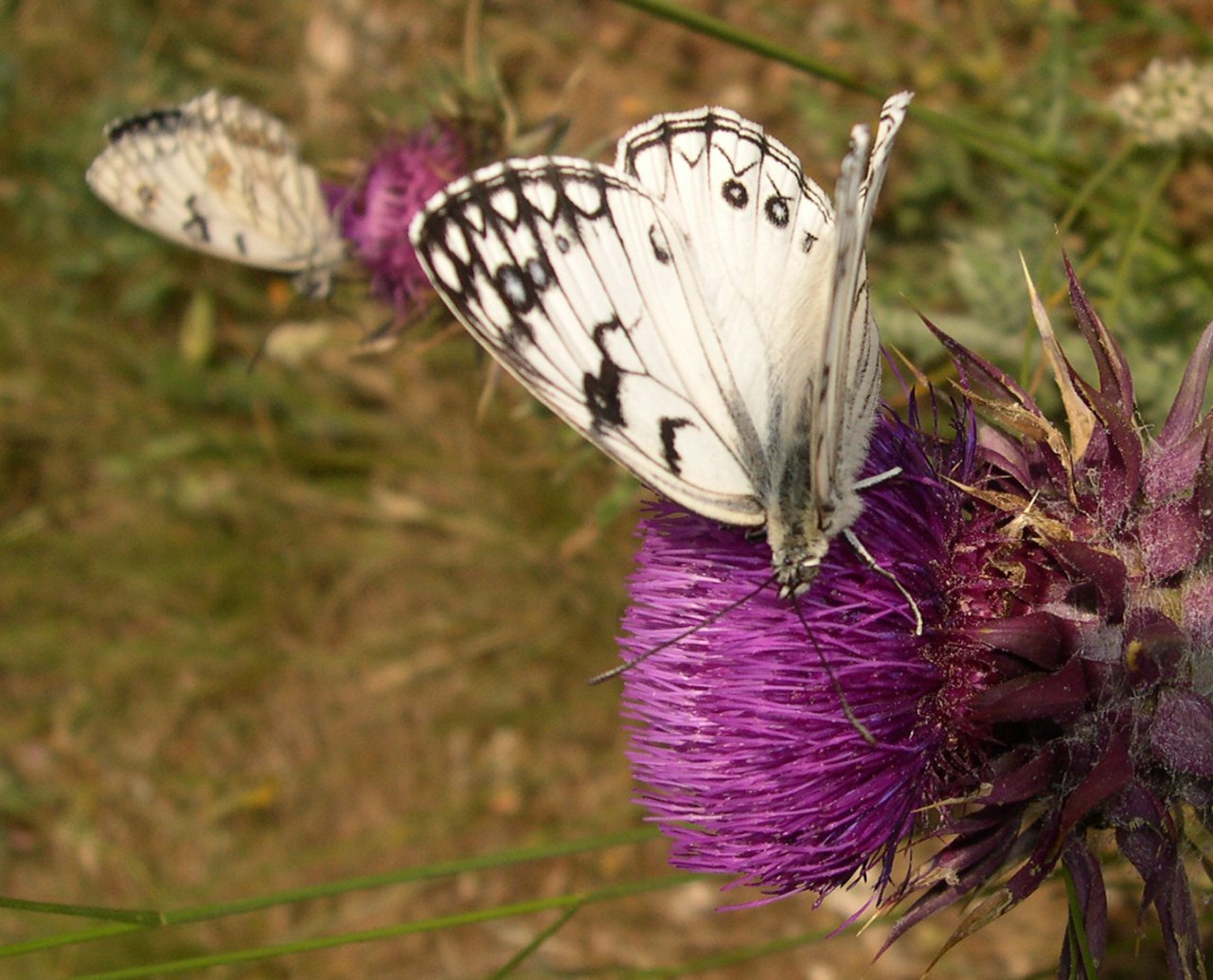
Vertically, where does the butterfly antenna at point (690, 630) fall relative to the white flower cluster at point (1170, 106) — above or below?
below

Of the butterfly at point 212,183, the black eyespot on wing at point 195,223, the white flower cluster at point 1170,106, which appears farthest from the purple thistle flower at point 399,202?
the white flower cluster at point 1170,106

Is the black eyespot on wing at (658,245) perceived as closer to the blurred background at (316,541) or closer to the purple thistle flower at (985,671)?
the purple thistle flower at (985,671)

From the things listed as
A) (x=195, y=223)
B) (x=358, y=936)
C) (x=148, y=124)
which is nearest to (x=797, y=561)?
(x=358, y=936)

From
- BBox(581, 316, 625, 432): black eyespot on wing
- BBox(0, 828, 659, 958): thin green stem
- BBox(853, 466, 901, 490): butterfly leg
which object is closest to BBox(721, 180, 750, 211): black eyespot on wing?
BBox(581, 316, 625, 432): black eyespot on wing

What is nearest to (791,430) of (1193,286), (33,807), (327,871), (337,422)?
(1193,286)

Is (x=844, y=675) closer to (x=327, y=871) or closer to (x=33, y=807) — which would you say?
(x=327, y=871)
